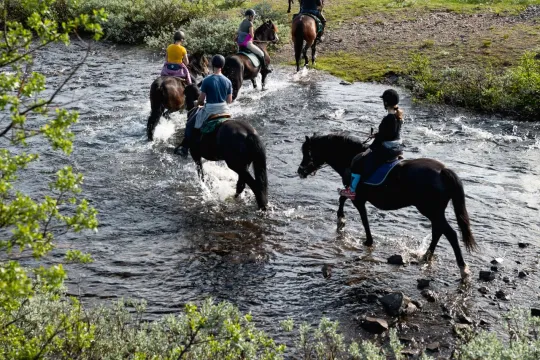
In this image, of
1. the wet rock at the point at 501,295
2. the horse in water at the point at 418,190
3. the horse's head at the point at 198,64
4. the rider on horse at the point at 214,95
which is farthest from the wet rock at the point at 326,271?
the horse's head at the point at 198,64

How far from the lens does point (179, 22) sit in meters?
26.4

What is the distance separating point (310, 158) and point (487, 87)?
8709 millimetres

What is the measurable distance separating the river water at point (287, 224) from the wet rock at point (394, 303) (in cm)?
13

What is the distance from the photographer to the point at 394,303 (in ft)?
25.7

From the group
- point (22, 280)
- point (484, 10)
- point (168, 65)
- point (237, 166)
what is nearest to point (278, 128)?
point (168, 65)

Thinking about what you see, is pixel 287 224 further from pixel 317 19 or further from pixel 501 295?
pixel 317 19

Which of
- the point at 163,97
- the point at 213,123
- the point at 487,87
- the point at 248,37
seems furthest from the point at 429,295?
the point at 248,37

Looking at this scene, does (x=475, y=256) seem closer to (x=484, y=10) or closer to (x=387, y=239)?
(x=387, y=239)

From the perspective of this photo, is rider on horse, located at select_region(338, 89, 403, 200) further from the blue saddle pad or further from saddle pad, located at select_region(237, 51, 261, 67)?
saddle pad, located at select_region(237, 51, 261, 67)

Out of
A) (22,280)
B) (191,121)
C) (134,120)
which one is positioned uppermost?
(22,280)

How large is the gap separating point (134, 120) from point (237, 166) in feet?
19.8

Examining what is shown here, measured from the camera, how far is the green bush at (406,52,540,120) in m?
16.1

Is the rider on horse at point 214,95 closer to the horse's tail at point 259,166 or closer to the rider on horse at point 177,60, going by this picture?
the horse's tail at point 259,166

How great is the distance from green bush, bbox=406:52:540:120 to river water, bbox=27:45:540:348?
59 centimetres
